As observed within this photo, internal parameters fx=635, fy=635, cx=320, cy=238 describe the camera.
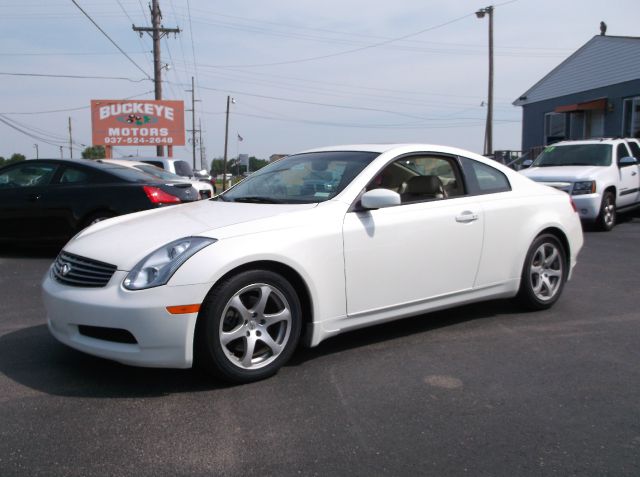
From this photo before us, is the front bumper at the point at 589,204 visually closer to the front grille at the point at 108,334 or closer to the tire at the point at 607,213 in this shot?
the tire at the point at 607,213

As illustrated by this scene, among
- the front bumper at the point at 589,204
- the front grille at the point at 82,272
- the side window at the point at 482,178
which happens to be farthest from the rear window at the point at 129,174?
the front bumper at the point at 589,204

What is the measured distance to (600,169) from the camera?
38.6 feet

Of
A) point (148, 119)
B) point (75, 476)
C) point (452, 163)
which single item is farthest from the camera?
point (148, 119)

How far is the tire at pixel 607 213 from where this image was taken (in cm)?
1157

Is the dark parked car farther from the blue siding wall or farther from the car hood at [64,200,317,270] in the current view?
the blue siding wall

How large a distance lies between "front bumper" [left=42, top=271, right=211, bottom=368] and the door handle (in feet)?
6.98

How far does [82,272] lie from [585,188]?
9.85 metres

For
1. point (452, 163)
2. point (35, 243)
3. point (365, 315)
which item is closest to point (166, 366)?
point (365, 315)

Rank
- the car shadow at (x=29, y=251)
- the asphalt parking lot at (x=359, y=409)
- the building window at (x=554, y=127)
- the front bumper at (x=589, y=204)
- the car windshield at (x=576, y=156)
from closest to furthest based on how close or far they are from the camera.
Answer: the asphalt parking lot at (x=359, y=409)
the car shadow at (x=29, y=251)
the front bumper at (x=589, y=204)
the car windshield at (x=576, y=156)
the building window at (x=554, y=127)

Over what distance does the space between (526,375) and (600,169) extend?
29.5ft

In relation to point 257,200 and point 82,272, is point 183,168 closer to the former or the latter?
point 257,200

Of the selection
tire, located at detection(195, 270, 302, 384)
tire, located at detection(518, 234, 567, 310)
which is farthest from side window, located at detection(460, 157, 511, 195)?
tire, located at detection(195, 270, 302, 384)

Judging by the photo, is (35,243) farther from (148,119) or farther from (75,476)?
(148,119)

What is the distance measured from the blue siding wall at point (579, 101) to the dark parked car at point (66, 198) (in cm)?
2003
